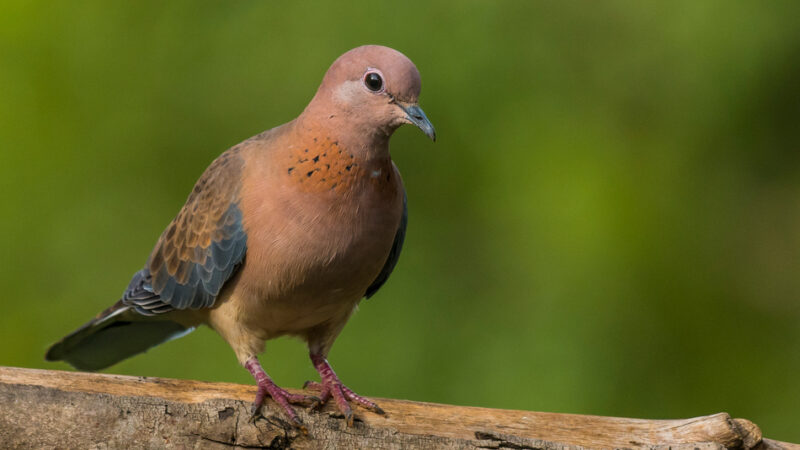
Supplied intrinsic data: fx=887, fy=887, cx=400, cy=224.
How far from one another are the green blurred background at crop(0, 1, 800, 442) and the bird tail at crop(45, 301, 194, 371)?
792 millimetres

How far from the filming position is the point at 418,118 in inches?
98.8

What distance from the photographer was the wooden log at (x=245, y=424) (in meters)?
2.32

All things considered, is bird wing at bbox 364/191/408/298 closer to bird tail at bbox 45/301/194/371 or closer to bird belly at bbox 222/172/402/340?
bird belly at bbox 222/172/402/340

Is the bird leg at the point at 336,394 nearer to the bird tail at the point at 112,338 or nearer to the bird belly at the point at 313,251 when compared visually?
the bird belly at the point at 313,251

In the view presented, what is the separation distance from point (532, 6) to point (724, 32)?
92 centimetres

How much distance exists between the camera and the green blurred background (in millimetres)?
4211

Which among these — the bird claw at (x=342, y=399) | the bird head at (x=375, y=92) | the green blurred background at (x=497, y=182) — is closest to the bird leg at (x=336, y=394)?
the bird claw at (x=342, y=399)

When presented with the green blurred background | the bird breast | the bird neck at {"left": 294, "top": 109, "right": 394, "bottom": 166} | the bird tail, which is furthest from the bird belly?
the green blurred background

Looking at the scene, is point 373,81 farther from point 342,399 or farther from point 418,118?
point 342,399

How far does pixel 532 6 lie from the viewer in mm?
4391

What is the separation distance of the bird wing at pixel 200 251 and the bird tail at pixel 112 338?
163 mm

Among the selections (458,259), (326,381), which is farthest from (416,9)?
(326,381)

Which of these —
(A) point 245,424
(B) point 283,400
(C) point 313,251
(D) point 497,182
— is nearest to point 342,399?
(B) point 283,400

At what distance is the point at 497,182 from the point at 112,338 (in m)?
1.93
